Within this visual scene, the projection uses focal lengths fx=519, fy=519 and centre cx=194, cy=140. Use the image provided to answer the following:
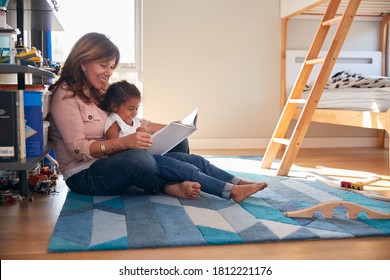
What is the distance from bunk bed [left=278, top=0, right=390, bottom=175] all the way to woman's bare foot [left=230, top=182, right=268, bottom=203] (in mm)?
666

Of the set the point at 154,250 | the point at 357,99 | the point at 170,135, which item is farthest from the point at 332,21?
the point at 154,250

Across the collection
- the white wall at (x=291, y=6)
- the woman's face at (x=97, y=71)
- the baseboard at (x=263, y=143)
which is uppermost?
the white wall at (x=291, y=6)

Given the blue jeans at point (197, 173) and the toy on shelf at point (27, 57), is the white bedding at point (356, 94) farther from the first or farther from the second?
the toy on shelf at point (27, 57)

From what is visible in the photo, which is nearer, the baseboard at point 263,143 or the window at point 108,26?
the window at point 108,26

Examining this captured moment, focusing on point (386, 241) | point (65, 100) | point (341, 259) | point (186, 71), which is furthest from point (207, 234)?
point (186, 71)

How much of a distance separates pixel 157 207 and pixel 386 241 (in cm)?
65

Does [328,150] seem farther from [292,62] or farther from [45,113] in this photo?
[45,113]

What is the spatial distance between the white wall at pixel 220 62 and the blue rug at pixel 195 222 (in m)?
1.73

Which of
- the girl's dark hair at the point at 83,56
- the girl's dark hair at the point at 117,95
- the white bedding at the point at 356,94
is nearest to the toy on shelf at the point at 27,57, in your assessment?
the girl's dark hair at the point at 83,56

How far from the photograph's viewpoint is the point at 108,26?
11.5ft

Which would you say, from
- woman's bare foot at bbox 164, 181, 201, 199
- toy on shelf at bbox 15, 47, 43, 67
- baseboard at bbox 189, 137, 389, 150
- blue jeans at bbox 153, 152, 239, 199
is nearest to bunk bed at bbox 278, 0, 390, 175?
baseboard at bbox 189, 137, 389, 150

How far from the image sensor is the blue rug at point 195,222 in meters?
1.23

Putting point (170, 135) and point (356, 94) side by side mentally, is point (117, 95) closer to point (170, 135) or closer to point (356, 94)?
point (170, 135)

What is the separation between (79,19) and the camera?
135 inches
